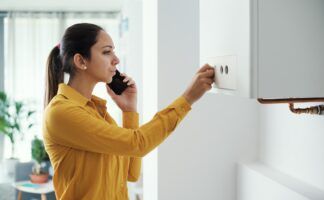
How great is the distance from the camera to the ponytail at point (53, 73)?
1.42 m

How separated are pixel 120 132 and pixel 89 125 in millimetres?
86

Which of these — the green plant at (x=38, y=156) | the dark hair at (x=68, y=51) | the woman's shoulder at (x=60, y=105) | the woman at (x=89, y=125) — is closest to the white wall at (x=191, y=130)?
the woman at (x=89, y=125)

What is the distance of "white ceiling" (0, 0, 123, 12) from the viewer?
5.68 meters

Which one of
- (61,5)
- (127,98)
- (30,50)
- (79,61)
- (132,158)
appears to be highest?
(61,5)

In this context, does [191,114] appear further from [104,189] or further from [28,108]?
[28,108]

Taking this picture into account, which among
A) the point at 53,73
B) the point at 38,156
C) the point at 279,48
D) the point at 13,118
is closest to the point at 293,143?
the point at 279,48

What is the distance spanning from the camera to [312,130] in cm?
135

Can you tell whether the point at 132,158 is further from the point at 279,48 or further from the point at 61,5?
the point at 61,5

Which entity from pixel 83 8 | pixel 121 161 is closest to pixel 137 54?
pixel 83 8

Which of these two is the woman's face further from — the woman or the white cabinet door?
the white cabinet door

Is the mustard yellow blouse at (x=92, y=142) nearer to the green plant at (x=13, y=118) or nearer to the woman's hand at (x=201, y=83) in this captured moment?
the woman's hand at (x=201, y=83)

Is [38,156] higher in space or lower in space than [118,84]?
lower

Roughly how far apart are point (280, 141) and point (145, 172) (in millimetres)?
858

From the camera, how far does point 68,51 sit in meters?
1.33
